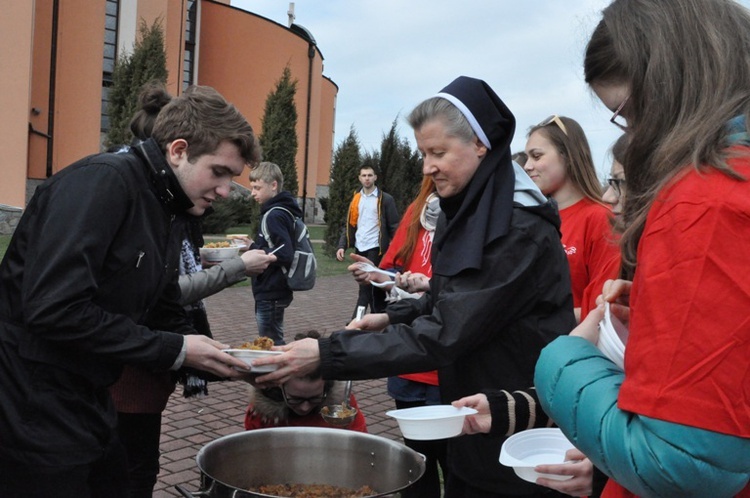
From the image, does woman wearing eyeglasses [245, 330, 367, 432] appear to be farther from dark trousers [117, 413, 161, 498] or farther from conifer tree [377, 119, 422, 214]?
conifer tree [377, 119, 422, 214]

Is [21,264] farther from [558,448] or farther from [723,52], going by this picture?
[723,52]

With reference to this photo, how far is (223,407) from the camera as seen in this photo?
20.9 feet

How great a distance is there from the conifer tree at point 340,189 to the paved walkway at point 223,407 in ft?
30.0

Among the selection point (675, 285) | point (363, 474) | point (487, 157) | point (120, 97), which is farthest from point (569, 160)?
point (120, 97)

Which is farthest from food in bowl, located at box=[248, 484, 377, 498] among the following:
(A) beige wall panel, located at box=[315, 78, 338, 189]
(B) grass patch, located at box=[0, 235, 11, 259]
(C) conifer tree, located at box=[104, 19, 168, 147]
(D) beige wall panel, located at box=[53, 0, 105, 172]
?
(A) beige wall panel, located at box=[315, 78, 338, 189]

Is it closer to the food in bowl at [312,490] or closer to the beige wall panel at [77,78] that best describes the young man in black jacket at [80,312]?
the food in bowl at [312,490]

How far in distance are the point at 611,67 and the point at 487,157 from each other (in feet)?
3.48

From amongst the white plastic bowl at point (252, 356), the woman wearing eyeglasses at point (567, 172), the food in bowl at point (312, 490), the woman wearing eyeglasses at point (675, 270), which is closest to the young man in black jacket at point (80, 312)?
the white plastic bowl at point (252, 356)

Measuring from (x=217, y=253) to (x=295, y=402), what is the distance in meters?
2.08

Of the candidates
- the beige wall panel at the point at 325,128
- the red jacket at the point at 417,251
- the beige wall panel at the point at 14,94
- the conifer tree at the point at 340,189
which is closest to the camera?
the red jacket at the point at 417,251

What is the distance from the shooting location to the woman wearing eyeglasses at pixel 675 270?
108 centimetres

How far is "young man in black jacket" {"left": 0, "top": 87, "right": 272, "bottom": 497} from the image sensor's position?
2.12 m

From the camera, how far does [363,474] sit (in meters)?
2.65

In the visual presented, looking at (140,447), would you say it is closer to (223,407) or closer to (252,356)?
(252,356)
